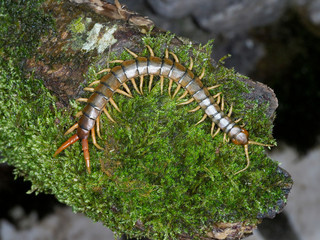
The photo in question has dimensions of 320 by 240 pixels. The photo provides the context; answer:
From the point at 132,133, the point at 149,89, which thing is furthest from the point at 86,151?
the point at 149,89

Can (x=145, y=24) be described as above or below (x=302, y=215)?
above

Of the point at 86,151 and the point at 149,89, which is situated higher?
the point at 149,89

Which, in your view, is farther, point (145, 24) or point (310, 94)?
point (310, 94)

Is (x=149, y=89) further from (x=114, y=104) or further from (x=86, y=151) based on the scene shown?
(x=86, y=151)

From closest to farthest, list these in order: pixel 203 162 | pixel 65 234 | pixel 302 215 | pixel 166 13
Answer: pixel 203 162
pixel 65 234
pixel 302 215
pixel 166 13

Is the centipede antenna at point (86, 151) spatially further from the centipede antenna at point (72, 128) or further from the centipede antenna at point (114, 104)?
the centipede antenna at point (114, 104)

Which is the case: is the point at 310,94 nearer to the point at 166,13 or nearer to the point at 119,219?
the point at 166,13

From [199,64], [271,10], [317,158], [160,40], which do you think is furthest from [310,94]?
[160,40]
